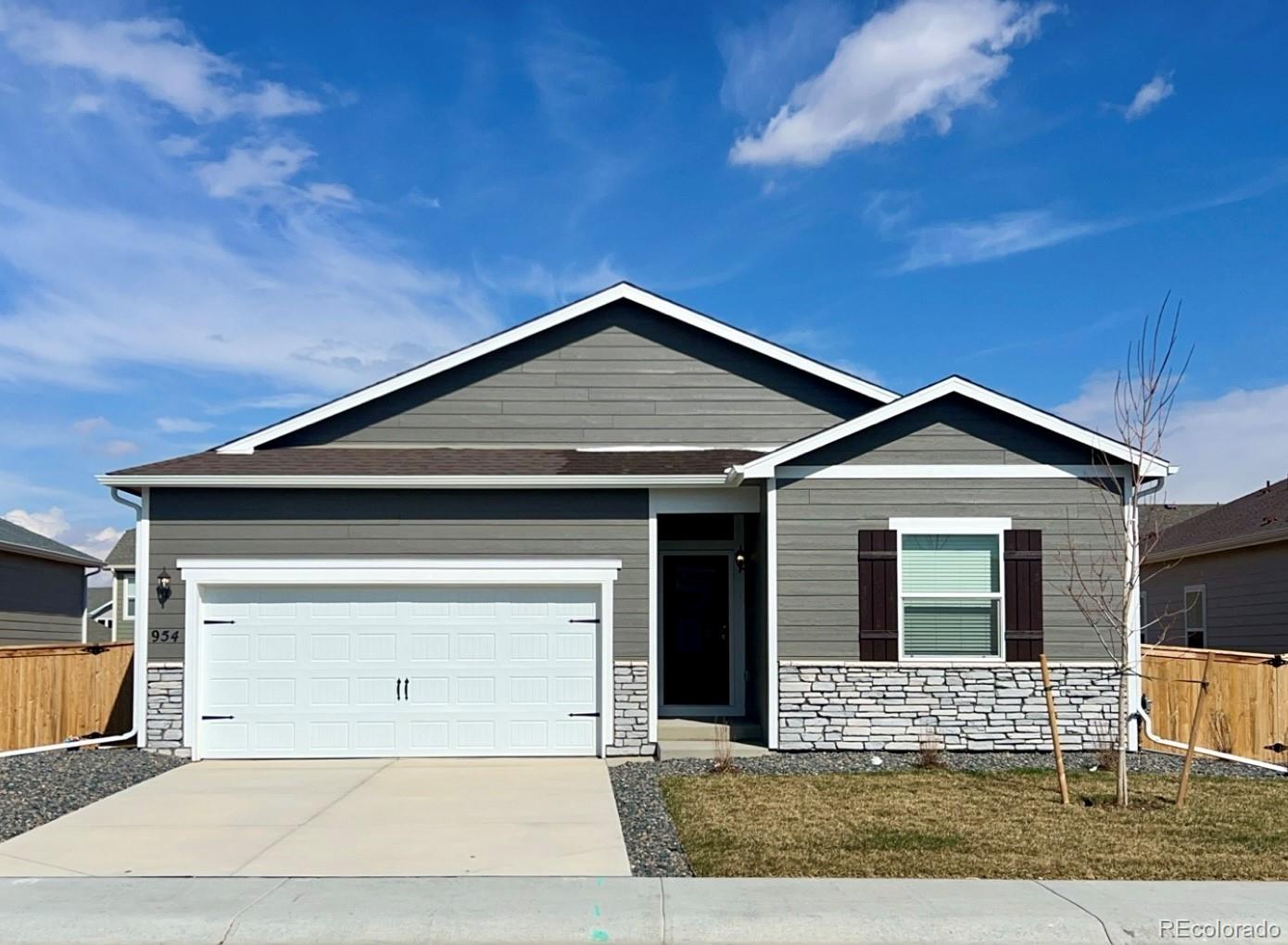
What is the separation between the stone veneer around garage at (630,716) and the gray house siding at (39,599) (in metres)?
13.2

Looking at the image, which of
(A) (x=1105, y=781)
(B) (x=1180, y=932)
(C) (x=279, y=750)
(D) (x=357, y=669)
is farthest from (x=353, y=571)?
(B) (x=1180, y=932)

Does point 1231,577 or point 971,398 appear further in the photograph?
point 1231,577

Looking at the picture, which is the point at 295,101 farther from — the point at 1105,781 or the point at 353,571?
the point at 1105,781

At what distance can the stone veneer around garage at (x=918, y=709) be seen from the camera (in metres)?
12.6

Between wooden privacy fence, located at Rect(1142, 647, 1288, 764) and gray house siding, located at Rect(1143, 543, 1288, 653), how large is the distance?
2.61 metres

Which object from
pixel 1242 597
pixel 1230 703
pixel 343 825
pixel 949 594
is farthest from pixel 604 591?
pixel 1242 597

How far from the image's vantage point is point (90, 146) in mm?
15297

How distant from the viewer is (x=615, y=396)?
15.5 metres

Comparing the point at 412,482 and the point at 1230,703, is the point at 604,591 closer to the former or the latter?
the point at 412,482

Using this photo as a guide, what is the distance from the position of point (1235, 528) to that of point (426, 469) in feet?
44.8

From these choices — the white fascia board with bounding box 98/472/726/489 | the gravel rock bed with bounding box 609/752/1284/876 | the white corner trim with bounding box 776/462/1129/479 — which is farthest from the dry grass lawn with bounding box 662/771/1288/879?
the white fascia board with bounding box 98/472/726/489

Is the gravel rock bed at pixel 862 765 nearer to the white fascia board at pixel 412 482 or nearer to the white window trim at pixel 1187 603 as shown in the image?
the white fascia board at pixel 412 482

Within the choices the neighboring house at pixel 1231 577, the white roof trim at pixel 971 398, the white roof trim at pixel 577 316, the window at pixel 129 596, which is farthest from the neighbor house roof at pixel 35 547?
the neighboring house at pixel 1231 577

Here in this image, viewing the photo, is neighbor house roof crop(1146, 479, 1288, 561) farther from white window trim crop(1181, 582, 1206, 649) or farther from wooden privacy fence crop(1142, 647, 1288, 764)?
wooden privacy fence crop(1142, 647, 1288, 764)
